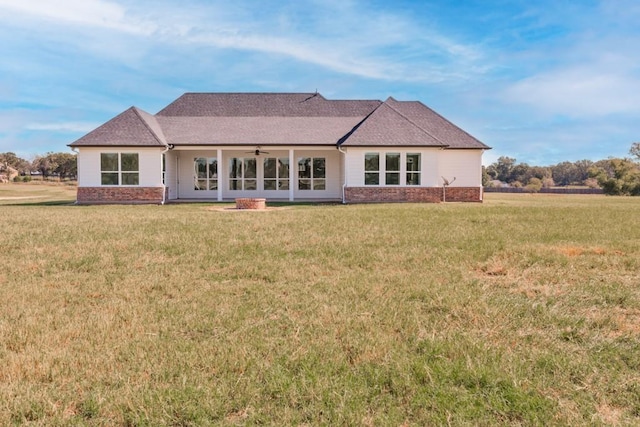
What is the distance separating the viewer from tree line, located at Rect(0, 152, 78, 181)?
7088cm

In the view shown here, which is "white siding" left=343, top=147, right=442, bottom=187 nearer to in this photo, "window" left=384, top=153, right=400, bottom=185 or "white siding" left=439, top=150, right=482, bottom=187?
"window" left=384, top=153, right=400, bottom=185

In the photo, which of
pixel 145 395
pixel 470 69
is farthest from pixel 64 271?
pixel 470 69

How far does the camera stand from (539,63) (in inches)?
1041

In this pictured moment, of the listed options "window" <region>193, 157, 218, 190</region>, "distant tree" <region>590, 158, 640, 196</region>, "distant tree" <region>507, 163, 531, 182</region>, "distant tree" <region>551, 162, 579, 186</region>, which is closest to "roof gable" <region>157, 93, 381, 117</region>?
"window" <region>193, 157, 218, 190</region>

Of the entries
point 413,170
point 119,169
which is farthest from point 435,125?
point 119,169

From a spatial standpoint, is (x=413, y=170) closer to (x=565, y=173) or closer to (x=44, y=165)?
(x=44, y=165)

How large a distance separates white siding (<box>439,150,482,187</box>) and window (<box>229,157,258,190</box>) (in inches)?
425

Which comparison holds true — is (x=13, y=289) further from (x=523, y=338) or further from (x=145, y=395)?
(x=523, y=338)

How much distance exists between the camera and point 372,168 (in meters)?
21.2

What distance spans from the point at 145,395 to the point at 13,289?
3.87 m

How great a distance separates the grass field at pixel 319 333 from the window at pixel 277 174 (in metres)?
16.4

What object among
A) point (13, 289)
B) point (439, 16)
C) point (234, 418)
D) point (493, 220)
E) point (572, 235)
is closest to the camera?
point (234, 418)

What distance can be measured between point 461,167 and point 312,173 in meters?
8.44

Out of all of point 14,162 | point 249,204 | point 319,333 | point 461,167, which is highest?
point 14,162
